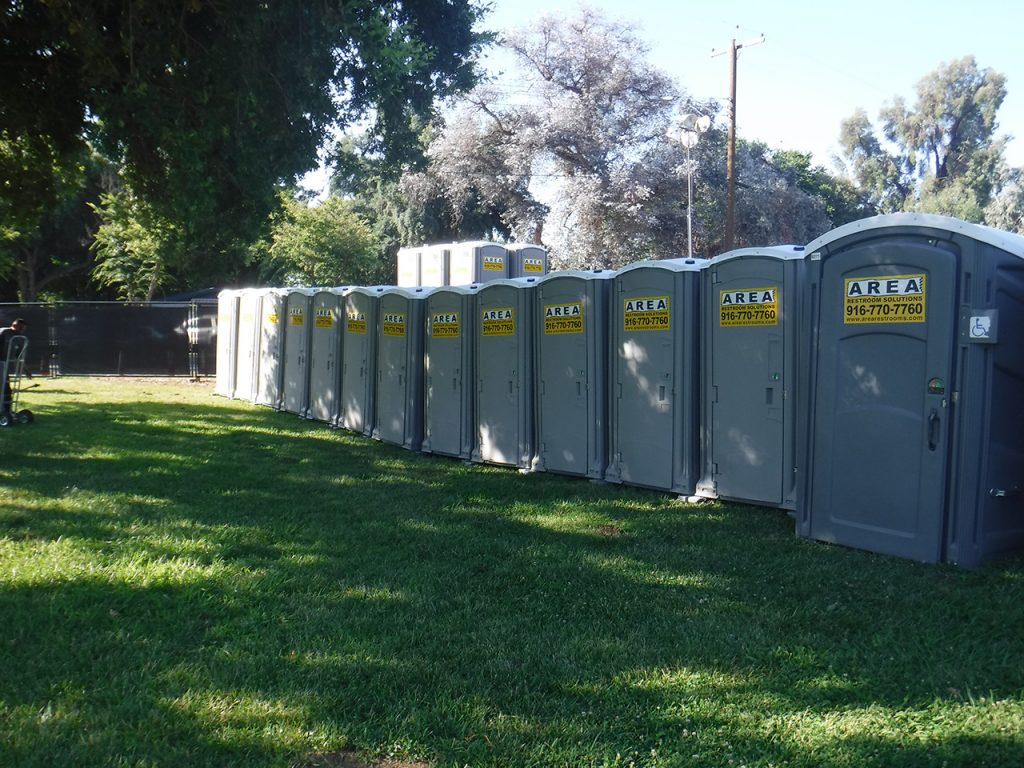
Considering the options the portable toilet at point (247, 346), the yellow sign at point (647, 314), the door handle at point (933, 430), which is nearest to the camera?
the door handle at point (933, 430)

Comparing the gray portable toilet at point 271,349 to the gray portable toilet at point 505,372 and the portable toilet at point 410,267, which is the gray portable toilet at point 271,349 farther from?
the gray portable toilet at point 505,372

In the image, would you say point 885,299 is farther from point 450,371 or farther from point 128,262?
point 128,262

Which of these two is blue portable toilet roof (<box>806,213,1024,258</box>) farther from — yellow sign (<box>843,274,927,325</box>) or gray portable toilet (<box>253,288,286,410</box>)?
gray portable toilet (<box>253,288,286,410</box>)

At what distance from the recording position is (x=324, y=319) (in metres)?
15.0

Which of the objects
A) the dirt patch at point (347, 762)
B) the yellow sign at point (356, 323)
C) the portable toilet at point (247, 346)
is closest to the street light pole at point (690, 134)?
the portable toilet at point (247, 346)

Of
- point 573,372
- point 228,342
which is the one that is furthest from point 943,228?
point 228,342

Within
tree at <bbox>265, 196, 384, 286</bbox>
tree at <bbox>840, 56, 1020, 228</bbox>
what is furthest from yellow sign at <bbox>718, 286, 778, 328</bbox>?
tree at <bbox>840, 56, 1020, 228</bbox>

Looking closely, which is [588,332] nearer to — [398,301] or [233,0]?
[398,301]

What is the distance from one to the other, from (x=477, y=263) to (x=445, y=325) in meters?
4.67

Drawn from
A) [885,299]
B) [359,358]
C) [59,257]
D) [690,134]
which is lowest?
[359,358]

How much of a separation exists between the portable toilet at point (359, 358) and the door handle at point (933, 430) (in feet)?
27.2

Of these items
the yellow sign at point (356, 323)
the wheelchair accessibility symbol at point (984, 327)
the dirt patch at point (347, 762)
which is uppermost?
the yellow sign at point (356, 323)

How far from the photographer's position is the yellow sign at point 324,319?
582 inches

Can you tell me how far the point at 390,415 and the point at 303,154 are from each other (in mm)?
3495
